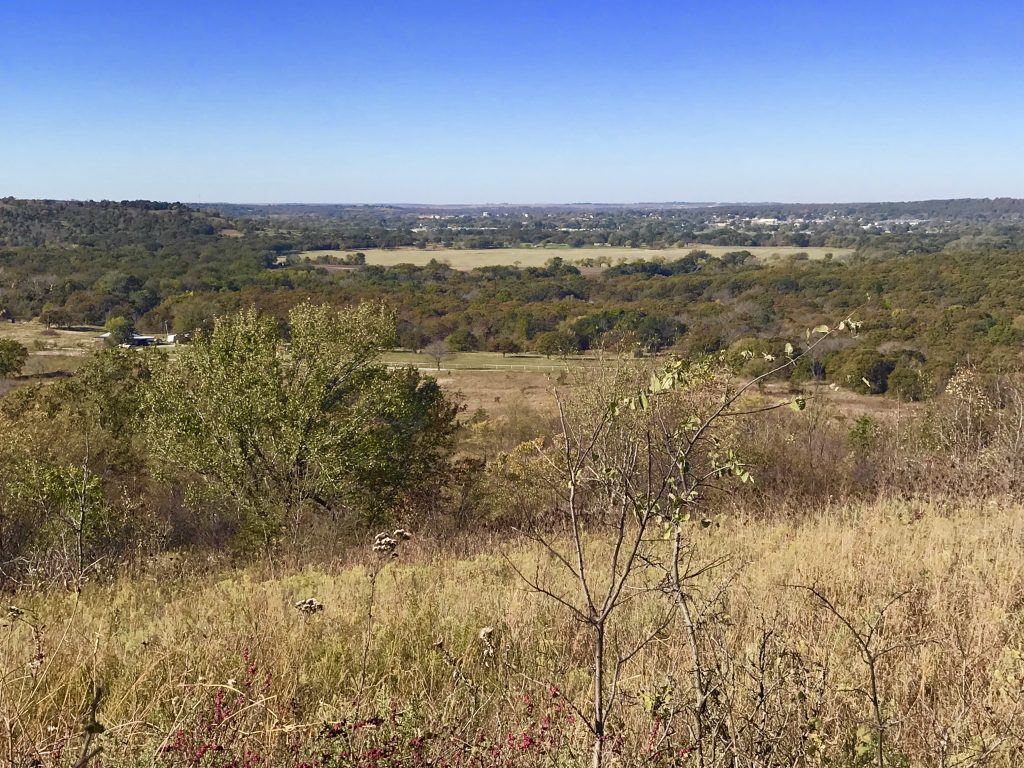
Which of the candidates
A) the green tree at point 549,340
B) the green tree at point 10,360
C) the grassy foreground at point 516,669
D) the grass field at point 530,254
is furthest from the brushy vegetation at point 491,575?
the grass field at point 530,254

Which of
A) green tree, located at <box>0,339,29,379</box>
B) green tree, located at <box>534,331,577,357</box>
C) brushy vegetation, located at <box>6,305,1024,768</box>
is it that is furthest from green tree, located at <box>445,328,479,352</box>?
brushy vegetation, located at <box>6,305,1024,768</box>

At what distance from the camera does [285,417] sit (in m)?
15.0

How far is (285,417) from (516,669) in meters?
12.9

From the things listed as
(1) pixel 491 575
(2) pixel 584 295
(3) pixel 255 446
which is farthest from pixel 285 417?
Result: (2) pixel 584 295

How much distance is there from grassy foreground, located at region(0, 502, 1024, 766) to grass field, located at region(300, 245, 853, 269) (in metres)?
121

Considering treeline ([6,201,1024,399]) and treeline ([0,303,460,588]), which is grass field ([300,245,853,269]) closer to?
treeline ([6,201,1024,399])

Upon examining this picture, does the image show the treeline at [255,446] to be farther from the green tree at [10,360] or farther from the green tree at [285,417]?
the green tree at [10,360]

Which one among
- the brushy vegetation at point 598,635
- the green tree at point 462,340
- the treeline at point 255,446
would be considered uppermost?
the brushy vegetation at point 598,635

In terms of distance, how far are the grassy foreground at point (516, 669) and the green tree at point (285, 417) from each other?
30.1ft

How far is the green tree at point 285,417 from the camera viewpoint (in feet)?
48.4

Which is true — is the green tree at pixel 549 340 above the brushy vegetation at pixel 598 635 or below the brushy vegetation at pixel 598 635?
below

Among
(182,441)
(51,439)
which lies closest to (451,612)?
(182,441)

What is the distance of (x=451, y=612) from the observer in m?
4.30

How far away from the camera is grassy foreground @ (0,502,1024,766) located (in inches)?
97.7
